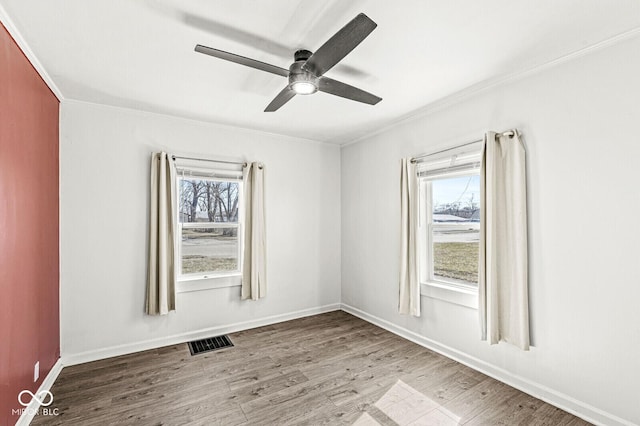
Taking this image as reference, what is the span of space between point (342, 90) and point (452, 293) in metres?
2.22

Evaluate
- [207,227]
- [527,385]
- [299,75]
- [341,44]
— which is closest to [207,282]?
[207,227]

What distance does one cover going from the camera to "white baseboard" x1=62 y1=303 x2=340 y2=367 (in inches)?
121

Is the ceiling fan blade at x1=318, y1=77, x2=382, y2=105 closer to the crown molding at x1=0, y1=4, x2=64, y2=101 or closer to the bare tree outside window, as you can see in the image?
the crown molding at x1=0, y1=4, x2=64, y2=101

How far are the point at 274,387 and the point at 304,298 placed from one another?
1894 millimetres

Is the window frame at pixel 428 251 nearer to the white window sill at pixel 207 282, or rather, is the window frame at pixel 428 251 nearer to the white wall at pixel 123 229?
the white wall at pixel 123 229

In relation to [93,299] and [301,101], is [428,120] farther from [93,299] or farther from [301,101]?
[93,299]

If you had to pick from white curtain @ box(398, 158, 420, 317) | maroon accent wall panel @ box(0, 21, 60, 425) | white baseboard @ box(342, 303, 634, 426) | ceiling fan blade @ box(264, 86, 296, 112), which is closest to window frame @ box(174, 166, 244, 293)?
maroon accent wall panel @ box(0, 21, 60, 425)

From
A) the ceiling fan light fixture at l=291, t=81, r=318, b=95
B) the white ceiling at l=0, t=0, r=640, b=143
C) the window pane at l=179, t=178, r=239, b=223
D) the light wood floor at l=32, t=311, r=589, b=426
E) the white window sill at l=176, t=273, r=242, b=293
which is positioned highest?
the white ceiling at l=0, t=0, r=640, b=143

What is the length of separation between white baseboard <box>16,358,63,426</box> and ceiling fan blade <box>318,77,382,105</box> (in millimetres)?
2982

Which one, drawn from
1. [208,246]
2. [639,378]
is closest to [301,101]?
[208,246]

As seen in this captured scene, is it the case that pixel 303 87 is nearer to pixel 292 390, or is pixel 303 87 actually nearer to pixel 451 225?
pixel 451 225

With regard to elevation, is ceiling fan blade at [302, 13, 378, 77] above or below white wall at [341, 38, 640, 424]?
above

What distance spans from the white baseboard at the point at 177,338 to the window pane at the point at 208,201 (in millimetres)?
1329

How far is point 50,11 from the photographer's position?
1.77 m
